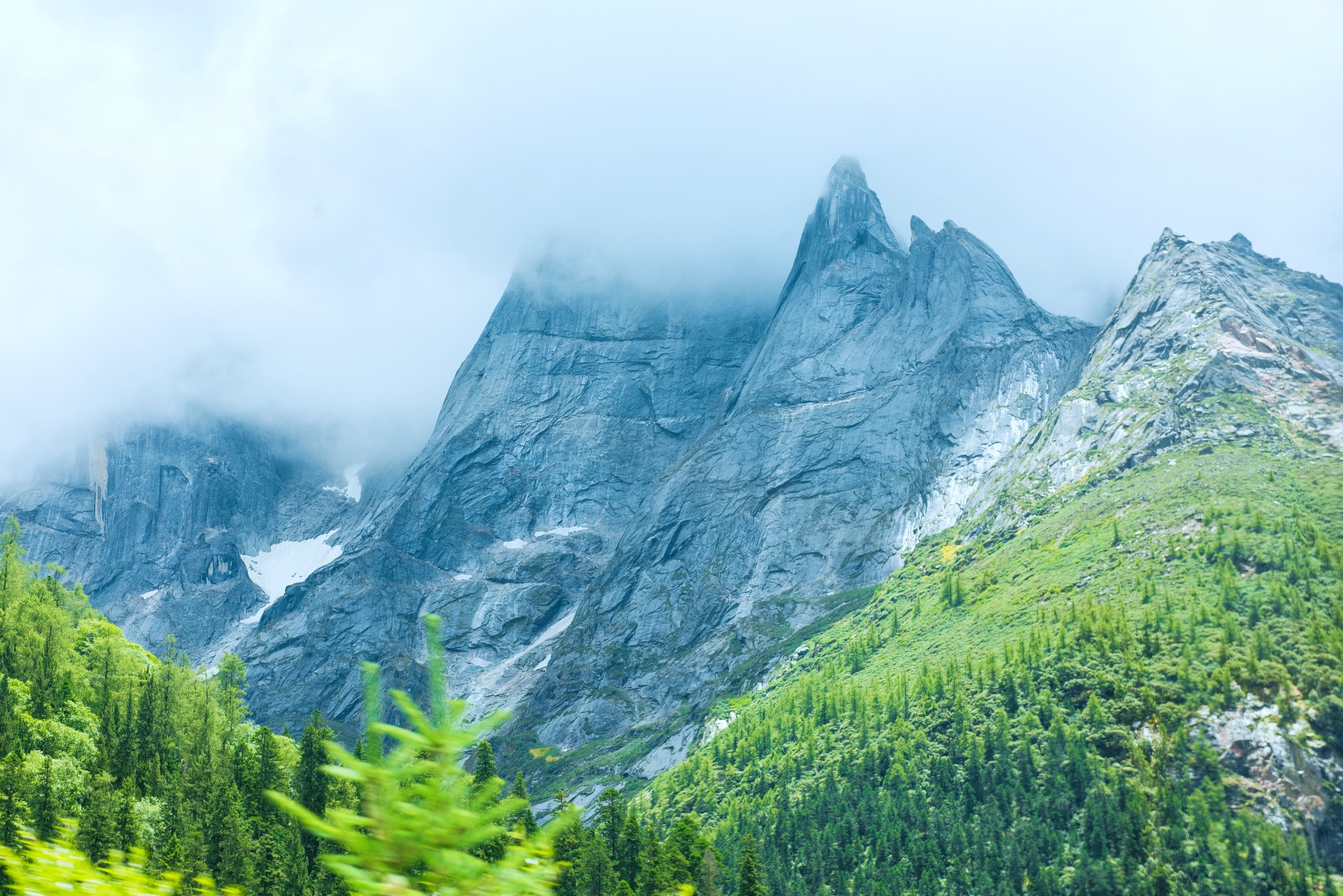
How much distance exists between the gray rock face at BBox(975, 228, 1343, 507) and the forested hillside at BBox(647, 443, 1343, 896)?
12.4m

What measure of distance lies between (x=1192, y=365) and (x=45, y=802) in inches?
6227

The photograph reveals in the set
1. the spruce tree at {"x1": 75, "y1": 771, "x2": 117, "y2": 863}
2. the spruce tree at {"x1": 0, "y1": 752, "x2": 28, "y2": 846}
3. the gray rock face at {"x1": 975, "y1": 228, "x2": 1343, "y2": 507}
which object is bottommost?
the spruce tree at {"x1": 75, "y1": 771, "x2": 117, "y2": 863}

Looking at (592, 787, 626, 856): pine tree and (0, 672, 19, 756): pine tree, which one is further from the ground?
(0, 672, 19, 756): pine tree

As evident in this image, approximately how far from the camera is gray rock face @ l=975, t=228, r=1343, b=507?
13700 cm

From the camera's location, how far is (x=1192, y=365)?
494 ft

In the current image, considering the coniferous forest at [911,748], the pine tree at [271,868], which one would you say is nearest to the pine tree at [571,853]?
the coniferous forest at [911,748]

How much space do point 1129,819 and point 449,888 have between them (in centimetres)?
8390

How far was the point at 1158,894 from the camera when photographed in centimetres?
7100

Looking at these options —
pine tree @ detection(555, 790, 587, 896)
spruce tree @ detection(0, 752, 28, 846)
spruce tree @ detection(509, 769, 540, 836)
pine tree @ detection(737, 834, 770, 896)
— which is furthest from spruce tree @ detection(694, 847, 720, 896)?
spruce tree @ detection(0, 752, 28, 846)

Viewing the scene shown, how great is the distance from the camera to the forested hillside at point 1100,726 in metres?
76.1

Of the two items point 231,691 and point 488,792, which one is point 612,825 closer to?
point 231,691

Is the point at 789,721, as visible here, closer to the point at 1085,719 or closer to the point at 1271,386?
the point at 1085,719

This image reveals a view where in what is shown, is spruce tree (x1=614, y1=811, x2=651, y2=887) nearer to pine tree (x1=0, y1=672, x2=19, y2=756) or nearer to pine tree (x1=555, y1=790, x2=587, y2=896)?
pine tree (x1=555, y1=790, x2=587, y2=896)

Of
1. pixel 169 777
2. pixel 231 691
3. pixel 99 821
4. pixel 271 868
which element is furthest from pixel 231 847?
pixel 231 691
